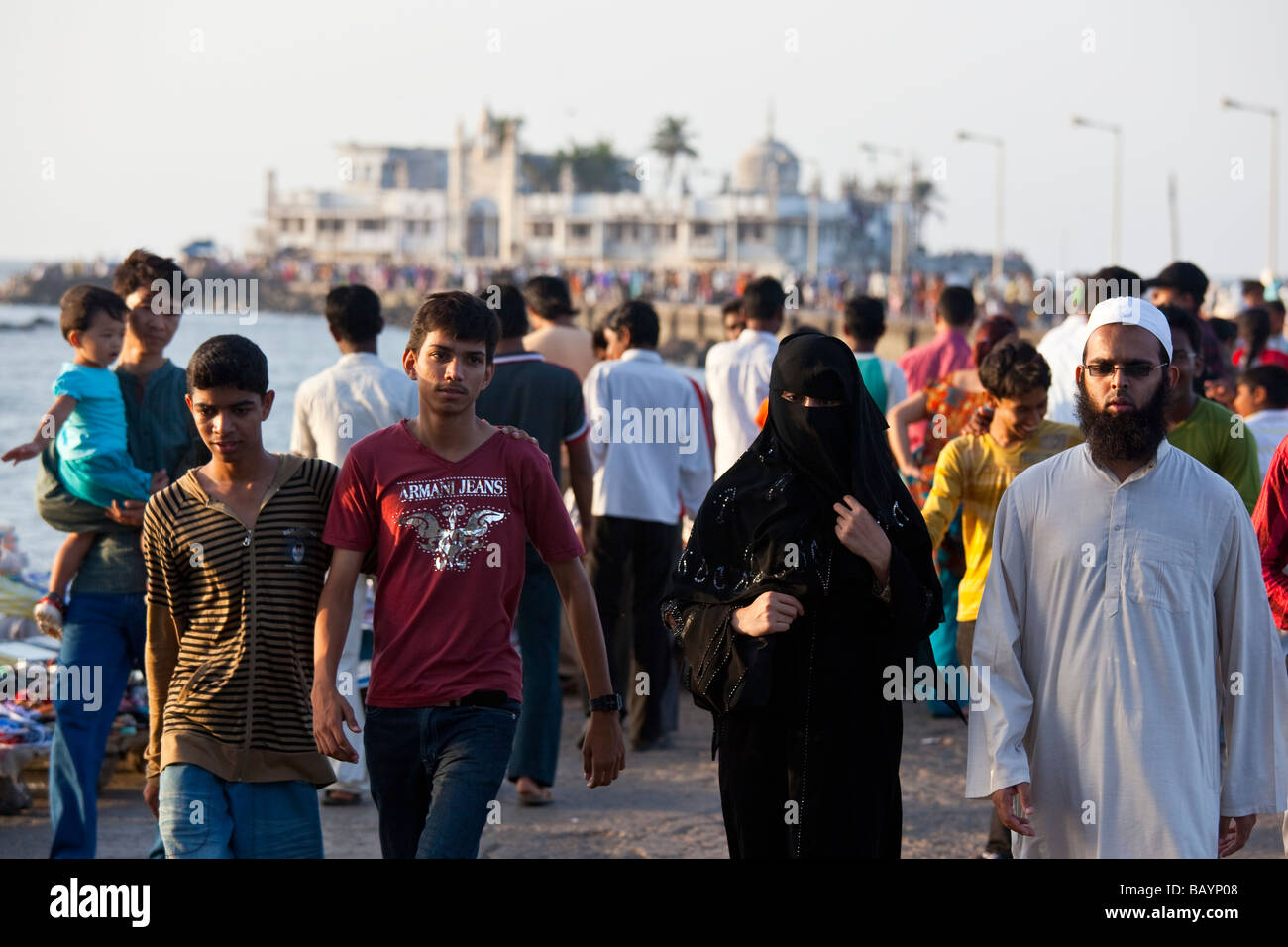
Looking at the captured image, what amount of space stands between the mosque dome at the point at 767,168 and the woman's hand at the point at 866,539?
353 feet

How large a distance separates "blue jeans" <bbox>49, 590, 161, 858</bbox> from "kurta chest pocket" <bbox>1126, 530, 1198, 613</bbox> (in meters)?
3.20

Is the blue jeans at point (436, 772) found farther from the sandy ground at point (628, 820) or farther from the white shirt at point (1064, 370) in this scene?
the white shirt at point (1064, 370)

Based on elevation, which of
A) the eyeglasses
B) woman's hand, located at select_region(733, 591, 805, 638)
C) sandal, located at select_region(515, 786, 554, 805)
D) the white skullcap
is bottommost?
sandal, located at select_region(515, 786, 554, 805)

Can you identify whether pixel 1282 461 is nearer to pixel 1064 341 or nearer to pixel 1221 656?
pixel 1221 656

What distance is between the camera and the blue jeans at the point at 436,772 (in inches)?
158

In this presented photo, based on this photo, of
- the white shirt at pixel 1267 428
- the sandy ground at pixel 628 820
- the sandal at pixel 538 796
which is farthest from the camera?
the white shirt at pixel 1267 428

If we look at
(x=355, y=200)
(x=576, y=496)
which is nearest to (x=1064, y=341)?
(x=576, y=496)

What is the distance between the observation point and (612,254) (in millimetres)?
111750

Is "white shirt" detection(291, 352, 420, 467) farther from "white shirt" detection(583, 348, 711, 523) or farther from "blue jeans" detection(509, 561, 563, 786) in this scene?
"white shirt" detection(583, 348, 711, 523)

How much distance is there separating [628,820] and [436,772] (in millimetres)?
2640

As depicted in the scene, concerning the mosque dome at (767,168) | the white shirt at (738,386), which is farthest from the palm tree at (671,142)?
the white shirt at (738,386)

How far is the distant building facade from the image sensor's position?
106 meters

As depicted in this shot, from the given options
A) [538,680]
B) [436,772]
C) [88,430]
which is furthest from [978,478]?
[88,430]

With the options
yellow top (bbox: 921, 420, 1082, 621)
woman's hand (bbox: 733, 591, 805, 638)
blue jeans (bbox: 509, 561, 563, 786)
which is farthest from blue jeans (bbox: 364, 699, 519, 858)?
blue jeans (bbox: 509, 561, 563, 786)
